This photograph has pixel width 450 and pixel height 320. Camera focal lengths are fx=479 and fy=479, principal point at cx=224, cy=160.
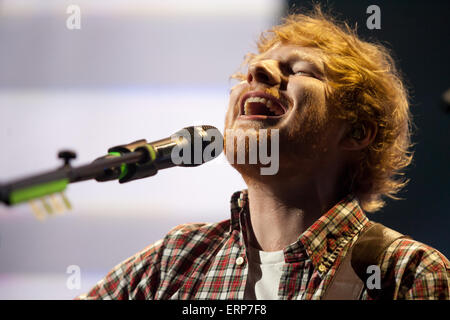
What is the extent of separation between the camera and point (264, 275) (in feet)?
5.70

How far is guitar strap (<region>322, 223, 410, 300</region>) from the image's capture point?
1528mm

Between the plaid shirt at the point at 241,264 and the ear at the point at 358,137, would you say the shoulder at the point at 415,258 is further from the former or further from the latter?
the ear at the point at 358,137

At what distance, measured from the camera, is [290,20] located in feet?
7.77

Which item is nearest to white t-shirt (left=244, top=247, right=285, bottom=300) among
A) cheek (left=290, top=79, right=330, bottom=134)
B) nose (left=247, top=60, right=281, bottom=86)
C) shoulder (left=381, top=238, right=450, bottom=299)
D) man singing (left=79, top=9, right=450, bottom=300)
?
man singing (left=79, top=9, right=450, bottom=300)

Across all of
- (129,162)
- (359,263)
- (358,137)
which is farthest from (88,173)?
(358,137)

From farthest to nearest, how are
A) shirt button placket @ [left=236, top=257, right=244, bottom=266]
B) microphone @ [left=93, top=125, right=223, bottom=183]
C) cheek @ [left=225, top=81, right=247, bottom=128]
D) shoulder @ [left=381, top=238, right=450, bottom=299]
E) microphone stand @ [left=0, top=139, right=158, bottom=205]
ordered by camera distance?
cheek @ [left=225, top=81, right=247, bottom=128] < shirt button placket @ [left=236, top=257, right=244, bottom=266] < shoulder @ [left=381, top=238, right=450, bottom=299] < microphone @ [left=93, top=125, right=223, bottom=183] < microphone stand @ [left=0, top=139, right=158, bottom=205]

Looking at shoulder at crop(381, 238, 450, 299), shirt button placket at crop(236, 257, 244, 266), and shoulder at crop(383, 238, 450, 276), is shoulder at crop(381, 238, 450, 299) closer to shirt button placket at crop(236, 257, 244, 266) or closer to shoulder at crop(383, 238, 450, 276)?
shoulder at crop(383, 238, 450, 276)

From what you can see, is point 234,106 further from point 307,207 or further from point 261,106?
point 307,207

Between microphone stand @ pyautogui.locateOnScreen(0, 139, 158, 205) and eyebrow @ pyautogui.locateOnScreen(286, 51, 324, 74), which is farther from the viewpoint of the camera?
eyebrow @ pyautogui.locateOnScreen(286, 51, 324, 74)

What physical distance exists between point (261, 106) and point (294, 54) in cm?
27

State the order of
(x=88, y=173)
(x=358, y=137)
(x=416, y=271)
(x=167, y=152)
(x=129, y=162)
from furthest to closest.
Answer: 1. (x=358, y=137)
2. (x=416, y=271)
3. (x=167, y=152)
4. (x=129, y=162)
5. (x=88, y=173)

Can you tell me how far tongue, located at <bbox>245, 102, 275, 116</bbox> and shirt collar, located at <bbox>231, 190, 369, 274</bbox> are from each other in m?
0.45

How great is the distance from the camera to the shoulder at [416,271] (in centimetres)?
150
